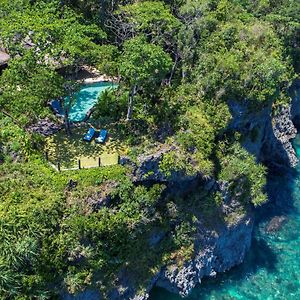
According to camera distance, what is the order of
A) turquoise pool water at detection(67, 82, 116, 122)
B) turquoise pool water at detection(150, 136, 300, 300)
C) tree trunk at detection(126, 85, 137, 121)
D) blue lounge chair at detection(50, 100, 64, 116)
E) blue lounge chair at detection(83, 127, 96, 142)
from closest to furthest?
1. turquoise pool water at detection(150, 136, 300, 300)
2. blue lounge chair at detection(83, 127, 96, 142)
3. tree trunk at detection(126, 85, 137, 121)
4. blue lounge chair at detection(50, 100, 64, 116)
5. turquoise pool water at detection(67, 82, 116, 122)

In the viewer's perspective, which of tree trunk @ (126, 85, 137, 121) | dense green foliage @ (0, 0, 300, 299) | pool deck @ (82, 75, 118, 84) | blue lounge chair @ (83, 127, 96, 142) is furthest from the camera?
pool deck @ (82, 75, 118, 84)

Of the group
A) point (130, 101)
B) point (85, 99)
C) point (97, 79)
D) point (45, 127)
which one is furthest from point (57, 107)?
point (130, 101)

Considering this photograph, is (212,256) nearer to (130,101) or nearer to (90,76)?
(130,101)

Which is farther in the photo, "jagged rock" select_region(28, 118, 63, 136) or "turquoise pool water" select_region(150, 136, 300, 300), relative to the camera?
"jagged rock" select_region(28, 118, 63, 136)

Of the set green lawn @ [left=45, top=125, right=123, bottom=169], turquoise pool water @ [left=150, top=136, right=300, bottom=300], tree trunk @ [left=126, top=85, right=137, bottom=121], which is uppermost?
tree trunk @ [left=126, top=85, right=137, bottom=121]

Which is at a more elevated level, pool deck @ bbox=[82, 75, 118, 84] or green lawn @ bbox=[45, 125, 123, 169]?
pool deck @ bbox=[82, 75, 118, 84]

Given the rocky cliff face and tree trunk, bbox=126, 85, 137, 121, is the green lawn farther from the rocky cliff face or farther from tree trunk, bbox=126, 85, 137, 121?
the rocky cliff face

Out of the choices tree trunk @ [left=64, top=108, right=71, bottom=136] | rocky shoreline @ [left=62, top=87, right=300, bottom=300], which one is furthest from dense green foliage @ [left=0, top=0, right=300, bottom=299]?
tree trunk @ [left=64, top=108, right=71, bottom=136]

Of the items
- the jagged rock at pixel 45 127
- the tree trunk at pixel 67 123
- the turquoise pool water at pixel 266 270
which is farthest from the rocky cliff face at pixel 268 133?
the jagged rock at pixel 45 127
